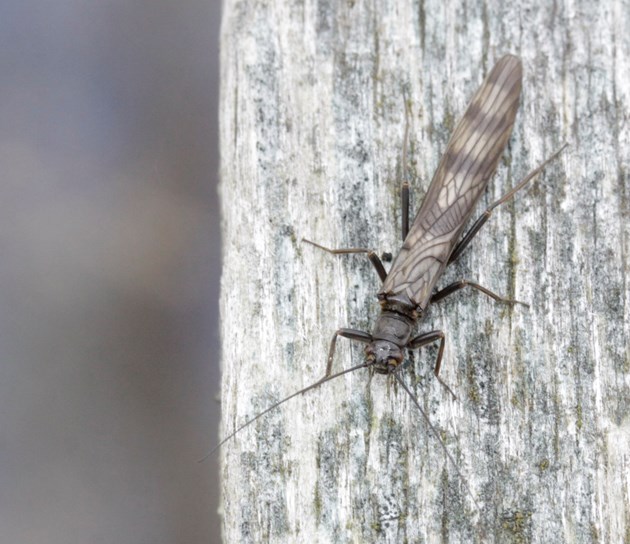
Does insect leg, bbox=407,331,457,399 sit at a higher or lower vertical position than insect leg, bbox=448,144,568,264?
lower

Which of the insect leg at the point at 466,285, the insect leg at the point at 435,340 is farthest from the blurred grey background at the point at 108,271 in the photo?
the insect leg at the point at 466,285

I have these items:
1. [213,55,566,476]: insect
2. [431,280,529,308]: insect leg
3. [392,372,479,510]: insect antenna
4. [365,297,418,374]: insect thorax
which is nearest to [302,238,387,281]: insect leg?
[213,55,566,476]: insect

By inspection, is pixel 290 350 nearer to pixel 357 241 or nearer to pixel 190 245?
pixel 357 241

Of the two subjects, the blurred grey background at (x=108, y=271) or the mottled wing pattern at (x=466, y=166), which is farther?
the blurred grey background at (x=108, y=271)

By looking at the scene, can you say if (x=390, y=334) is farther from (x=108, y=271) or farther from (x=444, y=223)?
(x=108, y=271)

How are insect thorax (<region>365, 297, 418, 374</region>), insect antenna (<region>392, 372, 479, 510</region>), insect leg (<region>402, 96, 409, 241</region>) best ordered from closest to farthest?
insect antenna (<region>392, 372, 479, 510</region>)
insect thorax (<region>365, 297, 418, 374</region>)
insect leg (<region>402, 96, 409, 241</region>)

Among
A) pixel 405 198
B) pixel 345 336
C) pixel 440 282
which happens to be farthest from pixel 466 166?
pixel 345 336

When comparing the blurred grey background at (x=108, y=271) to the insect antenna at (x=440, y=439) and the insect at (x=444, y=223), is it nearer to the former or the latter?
A: the insect at (x=444, y=223)

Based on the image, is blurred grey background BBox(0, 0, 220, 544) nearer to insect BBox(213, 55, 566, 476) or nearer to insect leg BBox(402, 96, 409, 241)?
insect BBox(213, 55, 566, 476)
